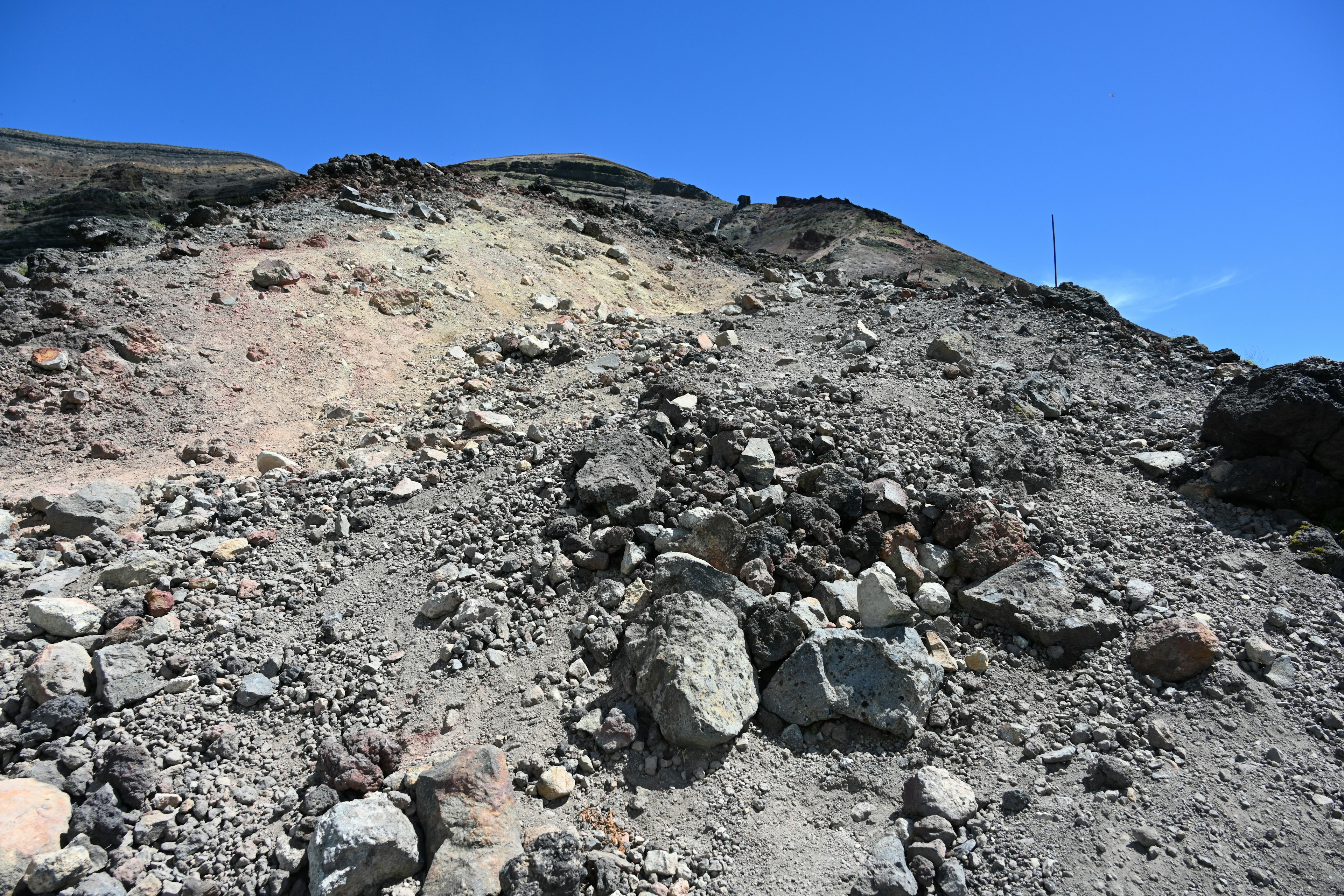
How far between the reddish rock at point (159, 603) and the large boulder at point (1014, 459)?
5211 millimetres

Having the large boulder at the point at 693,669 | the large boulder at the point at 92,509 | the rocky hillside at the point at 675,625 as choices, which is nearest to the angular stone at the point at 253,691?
the rocky hillside at the point at 675,625

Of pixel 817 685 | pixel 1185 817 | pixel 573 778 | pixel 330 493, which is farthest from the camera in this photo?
pixel 330 493

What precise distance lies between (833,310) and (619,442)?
5.74m

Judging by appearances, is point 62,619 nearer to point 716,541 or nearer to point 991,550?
point 716,541

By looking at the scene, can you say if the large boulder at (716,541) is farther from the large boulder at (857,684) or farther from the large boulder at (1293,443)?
the large boulder at (1293,443)

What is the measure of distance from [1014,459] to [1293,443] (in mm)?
1848

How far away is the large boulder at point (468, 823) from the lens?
279cm

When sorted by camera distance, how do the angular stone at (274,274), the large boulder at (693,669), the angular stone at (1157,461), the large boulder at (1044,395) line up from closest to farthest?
1. the large boulder at (693,669)
2. the angular stone at (1157,461)
3. the large boulder at (1044,395)
4. the angular stone at (274,274)

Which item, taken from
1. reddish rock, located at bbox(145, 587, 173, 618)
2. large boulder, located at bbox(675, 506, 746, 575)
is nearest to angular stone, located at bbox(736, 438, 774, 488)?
large boulder, located at bbox(675, 506, 746, 575)

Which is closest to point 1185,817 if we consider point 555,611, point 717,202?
point 555,611

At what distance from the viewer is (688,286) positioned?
556 inches

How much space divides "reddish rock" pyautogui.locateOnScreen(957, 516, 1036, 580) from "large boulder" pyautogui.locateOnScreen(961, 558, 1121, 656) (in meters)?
0.08

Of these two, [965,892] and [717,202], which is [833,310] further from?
[717,202]

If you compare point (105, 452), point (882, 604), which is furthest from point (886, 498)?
point (105, 452)
